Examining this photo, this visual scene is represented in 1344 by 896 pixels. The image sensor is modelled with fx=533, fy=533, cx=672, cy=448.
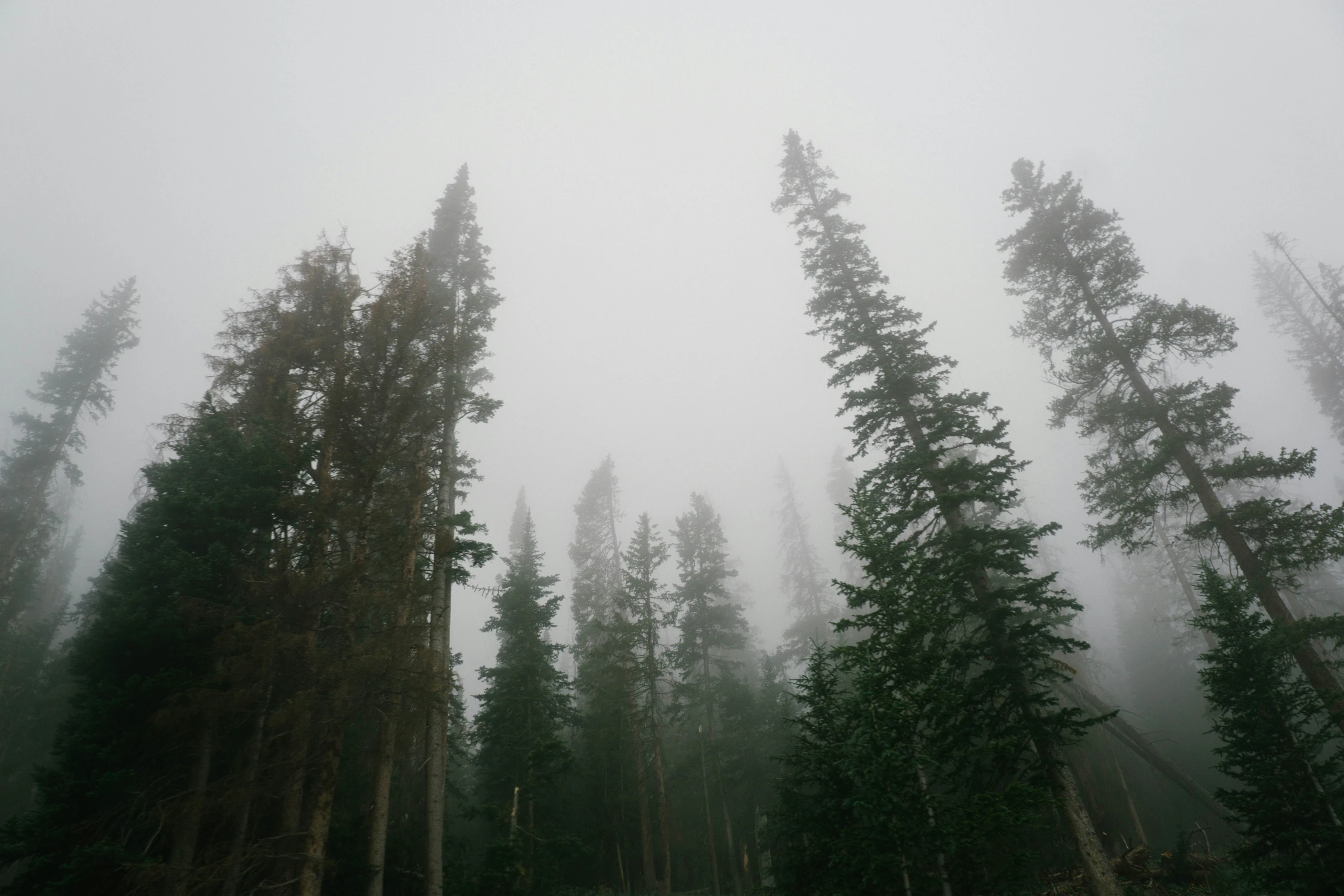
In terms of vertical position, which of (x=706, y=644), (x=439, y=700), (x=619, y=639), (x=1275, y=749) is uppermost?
(x=706, y=644)

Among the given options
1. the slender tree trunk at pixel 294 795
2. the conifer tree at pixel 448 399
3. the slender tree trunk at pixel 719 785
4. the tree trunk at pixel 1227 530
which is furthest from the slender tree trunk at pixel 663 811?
the tree trunk at pixel 1227 530

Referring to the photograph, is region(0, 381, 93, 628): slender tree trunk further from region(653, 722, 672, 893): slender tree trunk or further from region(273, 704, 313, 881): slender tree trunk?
region(653, 722, 672, 893): slender tree trunk

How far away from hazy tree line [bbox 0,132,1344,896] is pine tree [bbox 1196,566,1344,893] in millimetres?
67

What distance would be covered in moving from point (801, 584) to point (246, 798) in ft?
114

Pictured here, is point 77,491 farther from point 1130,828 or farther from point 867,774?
point 1130,828

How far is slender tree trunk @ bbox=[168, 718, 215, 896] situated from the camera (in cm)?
826

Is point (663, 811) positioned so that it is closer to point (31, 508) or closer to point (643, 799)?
point (643, 799)

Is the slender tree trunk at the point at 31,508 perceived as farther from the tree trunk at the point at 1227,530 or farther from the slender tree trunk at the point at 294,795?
the tree trunk at the point at 1227,530

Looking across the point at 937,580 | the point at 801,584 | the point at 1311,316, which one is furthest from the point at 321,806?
the point at 1311,316

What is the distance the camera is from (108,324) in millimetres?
29047

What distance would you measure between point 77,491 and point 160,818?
5997 cm

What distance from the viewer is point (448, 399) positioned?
15.6 meters

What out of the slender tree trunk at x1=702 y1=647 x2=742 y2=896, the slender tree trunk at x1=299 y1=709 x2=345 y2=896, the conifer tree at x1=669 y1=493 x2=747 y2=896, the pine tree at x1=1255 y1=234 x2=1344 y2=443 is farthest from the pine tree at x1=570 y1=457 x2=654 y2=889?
the pine tree at x1=1255 y1=234 x2=1344 y2=443

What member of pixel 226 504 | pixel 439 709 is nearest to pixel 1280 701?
pixel 439 709
